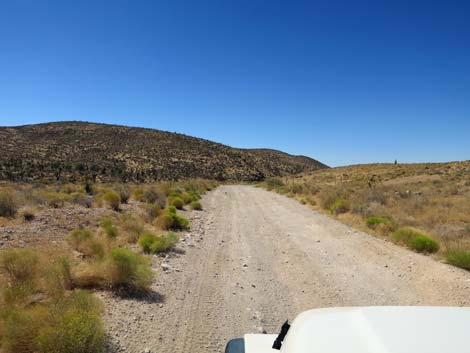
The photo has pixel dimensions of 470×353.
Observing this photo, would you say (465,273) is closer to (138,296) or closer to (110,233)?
(138,296)

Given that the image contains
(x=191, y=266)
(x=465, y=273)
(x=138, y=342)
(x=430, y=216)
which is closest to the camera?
(x=138, y=342)

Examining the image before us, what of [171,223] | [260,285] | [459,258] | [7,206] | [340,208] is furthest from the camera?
[340,208]

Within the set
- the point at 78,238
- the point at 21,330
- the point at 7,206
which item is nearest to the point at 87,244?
the point at 78,238

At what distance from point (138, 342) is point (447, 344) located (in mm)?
3884

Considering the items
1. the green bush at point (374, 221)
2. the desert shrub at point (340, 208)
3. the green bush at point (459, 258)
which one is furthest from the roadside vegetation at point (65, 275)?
the desert shrub at point (340, 208)

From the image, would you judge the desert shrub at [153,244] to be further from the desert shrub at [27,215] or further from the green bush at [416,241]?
the green bush at [416,241]

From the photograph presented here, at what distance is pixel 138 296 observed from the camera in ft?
18.9

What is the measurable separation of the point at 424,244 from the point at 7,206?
14.2 metres

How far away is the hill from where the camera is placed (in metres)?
43.1

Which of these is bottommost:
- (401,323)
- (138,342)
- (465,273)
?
(138,342)

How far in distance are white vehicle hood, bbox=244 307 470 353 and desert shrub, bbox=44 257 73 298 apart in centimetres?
466

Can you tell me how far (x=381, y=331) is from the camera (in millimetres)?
1837

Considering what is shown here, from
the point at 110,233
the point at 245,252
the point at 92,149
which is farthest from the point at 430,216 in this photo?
the point at 92,149

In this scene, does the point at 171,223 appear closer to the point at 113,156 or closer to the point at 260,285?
the point at 260,285
